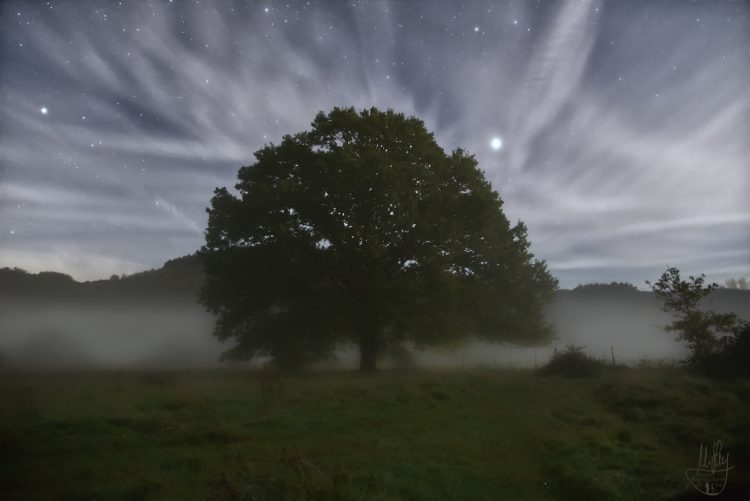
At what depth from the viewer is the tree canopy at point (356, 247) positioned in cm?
2731

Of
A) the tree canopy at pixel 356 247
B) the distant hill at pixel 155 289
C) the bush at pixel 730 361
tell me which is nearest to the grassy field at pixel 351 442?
the bush at pixel 730 361

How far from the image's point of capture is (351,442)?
11609 mm

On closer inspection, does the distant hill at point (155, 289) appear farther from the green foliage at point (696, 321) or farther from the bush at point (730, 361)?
the bush at point (730, 361)

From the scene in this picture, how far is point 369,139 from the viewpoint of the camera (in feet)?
98.1

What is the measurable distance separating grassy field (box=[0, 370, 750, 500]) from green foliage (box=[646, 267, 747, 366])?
12588mm

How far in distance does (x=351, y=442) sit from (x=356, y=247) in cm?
1658

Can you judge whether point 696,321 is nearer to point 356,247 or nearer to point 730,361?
point 730,361

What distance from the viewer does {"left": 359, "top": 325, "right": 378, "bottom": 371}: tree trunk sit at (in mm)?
30156

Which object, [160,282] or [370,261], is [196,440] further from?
[160,282]

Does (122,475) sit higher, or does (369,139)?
(369,139)

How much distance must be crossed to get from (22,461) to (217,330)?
68.8ft

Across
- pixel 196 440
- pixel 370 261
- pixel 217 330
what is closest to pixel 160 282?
pixel 217 330

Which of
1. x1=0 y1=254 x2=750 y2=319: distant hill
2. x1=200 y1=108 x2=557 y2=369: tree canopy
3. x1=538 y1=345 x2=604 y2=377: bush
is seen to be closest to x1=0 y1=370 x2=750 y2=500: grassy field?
x1=200 y1=108 x2=557 y2=369: tree canopy
